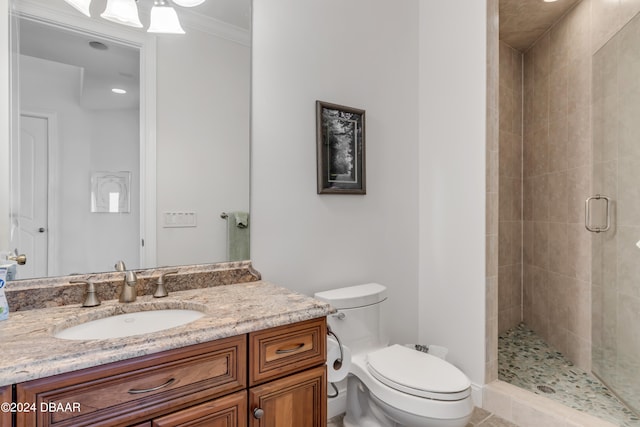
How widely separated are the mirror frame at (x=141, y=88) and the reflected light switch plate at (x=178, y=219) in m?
0.04

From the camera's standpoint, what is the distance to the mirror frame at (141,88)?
117 cm

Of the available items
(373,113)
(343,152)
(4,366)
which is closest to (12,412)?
(4,366)

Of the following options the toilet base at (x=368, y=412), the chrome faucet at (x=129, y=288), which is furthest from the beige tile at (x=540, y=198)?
the chrome faucet at (x=129, y=288)

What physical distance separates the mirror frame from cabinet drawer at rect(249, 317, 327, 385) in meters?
0.65

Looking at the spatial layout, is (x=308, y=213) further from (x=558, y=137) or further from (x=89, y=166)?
(x=558, y=137)

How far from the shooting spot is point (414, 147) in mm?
2307

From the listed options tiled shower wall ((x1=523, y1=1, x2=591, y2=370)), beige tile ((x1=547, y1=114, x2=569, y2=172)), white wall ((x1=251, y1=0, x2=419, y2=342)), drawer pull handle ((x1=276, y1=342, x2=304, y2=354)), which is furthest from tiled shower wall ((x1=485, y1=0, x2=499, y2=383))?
drawer pull handle ((x1=276, y1=342, x2=304, y2=354))

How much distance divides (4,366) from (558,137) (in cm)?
328

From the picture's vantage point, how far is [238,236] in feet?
5.24

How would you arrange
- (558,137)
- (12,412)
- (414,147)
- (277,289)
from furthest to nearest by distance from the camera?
(558,137) < (414,147) < (277,289) < (12,412)

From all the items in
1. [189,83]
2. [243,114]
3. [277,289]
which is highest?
[189,83]

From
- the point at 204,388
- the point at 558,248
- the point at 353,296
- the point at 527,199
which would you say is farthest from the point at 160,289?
the point at 527,199

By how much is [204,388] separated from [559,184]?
2826 mm

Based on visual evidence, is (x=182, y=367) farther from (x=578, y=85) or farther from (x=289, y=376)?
(x=578, y=85)
